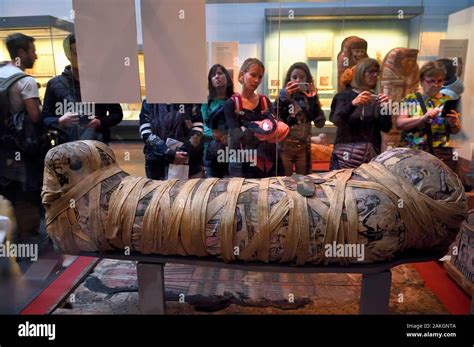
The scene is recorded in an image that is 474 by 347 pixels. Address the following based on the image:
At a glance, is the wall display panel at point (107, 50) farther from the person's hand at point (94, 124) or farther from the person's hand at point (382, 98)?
the person's hand at point (382, 98)

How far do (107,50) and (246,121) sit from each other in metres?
0.76

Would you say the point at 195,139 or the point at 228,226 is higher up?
the point at 195,139

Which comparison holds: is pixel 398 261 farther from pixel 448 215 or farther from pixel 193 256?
pixel 193 256

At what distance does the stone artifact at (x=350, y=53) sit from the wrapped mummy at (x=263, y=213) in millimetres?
750

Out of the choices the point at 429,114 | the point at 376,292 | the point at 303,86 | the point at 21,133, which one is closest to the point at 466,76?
the point at 429,114

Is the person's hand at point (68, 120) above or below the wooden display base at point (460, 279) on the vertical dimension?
above

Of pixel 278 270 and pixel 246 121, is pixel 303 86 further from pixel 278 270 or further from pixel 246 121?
pixel 278 270

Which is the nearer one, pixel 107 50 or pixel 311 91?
pixel 107 50

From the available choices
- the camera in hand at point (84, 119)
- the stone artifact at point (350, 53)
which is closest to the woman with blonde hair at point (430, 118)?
the stone artifact at point (350, 53)

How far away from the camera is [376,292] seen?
147cm

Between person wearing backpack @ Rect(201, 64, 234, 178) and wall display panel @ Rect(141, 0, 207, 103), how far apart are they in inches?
4.8

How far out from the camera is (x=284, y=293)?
1810 millimetres

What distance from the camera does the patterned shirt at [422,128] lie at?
6.64 feet

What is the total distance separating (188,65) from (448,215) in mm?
1265
